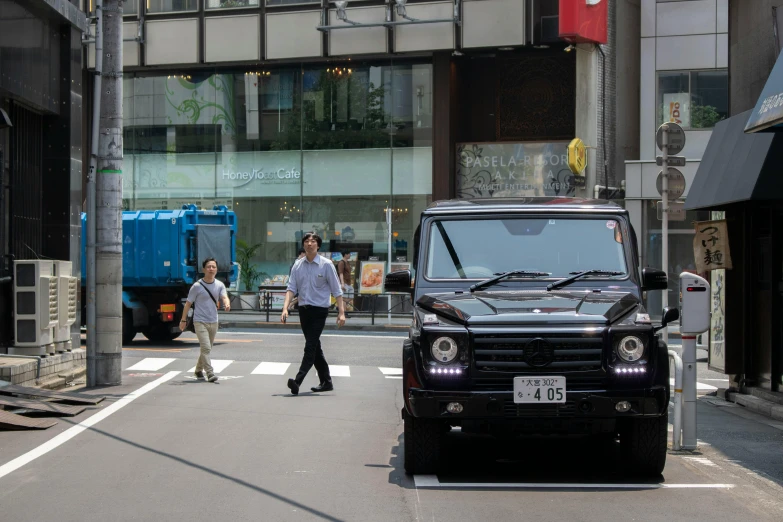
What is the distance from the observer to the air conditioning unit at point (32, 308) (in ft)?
45.1

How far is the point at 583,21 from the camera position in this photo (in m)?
29.5

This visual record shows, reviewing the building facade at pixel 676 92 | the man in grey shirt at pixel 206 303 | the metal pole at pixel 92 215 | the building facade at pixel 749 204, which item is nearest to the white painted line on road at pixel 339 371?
the man in grey shirt at pixel 206 303

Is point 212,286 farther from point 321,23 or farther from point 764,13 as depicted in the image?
point 321,23

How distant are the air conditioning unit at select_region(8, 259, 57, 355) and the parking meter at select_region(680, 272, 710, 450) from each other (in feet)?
27.5

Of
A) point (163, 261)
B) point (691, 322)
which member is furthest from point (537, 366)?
point (163, 261)

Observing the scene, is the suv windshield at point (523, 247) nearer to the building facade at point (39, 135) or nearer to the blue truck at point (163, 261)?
the building facade at point (39, 135)

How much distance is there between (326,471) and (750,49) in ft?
30.2

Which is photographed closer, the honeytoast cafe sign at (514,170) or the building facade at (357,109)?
the building facade at (357,109)

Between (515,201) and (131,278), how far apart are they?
52.3 ft

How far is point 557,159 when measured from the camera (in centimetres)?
3222

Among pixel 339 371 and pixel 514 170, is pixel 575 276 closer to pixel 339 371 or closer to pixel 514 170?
pixel 339 371

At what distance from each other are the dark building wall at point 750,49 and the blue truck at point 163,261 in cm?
1303

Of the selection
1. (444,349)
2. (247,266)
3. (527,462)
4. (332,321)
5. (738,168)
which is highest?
(738,168)

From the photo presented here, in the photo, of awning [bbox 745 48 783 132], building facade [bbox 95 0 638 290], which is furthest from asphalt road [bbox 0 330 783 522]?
building facade [bbox 95 0 638 290]
